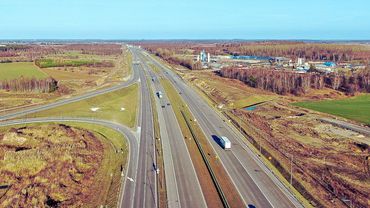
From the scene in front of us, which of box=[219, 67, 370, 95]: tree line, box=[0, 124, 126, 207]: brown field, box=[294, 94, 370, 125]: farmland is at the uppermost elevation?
box=[219, 67, 370, 95]: tree line

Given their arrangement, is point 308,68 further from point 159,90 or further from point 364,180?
point 364,180

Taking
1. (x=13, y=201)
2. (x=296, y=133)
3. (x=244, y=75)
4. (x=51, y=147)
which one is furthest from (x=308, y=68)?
(x=13, y=201)

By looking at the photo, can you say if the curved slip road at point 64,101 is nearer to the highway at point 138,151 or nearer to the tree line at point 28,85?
the highway at point 138,151

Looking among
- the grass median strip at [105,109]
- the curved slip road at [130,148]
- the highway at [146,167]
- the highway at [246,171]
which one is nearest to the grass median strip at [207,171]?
the highway at [246,171]

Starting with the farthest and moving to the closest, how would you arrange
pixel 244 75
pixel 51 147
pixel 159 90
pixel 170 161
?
pixel 244 75, pixel 159 90, pixel 51 147, pixel 170 161

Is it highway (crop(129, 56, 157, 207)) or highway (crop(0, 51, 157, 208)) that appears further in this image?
highway (crop(0, 51, 157, 208))

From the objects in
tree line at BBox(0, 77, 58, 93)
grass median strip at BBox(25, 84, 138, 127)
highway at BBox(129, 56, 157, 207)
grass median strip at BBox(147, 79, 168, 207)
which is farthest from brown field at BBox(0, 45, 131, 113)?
grass median strip at BBox(147, 79, 168, 207)

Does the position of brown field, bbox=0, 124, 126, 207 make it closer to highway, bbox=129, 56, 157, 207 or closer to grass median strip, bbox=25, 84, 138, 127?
highway, bbox=129, 56, 157, 207

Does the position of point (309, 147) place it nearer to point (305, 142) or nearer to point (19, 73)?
point (305, 142)
